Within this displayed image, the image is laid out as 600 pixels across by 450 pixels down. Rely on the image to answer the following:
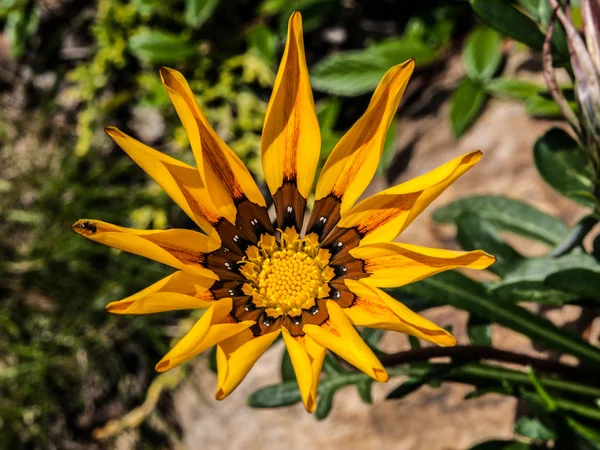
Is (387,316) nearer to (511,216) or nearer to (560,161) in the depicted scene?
(560,161)

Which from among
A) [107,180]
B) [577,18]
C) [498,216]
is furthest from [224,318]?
[107,180]

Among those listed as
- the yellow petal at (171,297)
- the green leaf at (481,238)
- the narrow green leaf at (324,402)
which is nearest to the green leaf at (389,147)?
the green leaf at (481,238)

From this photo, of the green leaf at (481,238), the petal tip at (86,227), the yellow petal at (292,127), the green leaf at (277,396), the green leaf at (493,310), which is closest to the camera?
the petal tip at (86,227)

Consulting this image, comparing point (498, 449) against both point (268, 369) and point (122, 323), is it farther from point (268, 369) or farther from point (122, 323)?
point (122, 323)

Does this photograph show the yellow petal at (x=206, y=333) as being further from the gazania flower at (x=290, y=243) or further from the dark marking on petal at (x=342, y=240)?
the dark marking on petal at (x=342, y=240)

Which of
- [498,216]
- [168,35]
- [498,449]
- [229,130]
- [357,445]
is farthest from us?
[229,130]

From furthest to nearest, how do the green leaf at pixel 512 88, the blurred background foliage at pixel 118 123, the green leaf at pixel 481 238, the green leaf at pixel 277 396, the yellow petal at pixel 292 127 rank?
the blurred background foliage at pixel 118 123
the green leaf at pixel 512 88
the green leaf at pixel 481 238
the green leaf at pixel 277 396
the yellow petal at pixel 292 127

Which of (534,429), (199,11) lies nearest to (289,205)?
(534,429)

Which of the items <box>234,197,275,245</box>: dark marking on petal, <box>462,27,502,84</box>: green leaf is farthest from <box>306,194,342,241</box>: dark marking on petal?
<box>462,27,502,84</box>: green leaf
